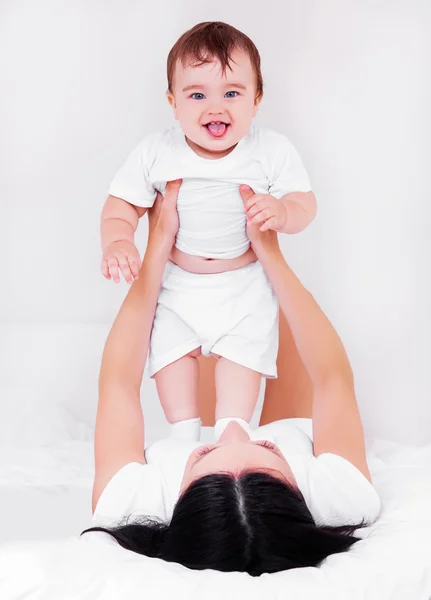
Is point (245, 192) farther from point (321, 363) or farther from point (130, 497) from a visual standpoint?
point (130, 497)

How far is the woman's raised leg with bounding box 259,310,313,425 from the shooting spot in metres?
1.93

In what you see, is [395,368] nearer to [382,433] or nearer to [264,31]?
[382,433]

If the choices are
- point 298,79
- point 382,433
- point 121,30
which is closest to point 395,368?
point 382,433

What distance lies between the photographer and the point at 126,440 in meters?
1.52

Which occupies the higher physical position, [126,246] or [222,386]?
[126,246]

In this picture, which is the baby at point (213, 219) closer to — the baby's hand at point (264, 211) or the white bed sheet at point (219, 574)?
the baby's hand at point (264, 211)

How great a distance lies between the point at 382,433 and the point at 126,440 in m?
0.93

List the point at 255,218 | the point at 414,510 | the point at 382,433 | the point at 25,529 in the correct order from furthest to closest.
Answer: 1. the point at 382,433
2. the point at 25,529
3. the point at 255,218
4. the point at 414,510

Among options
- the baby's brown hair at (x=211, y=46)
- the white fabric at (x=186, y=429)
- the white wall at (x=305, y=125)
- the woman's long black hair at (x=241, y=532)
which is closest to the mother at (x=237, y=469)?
the woman's long black hair at (x=241, y=532)

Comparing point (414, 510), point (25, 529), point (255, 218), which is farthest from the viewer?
point (25, 529)


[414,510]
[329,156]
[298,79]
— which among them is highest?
[298,79]

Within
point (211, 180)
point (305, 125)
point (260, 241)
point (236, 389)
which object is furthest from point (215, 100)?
point (305, 125)

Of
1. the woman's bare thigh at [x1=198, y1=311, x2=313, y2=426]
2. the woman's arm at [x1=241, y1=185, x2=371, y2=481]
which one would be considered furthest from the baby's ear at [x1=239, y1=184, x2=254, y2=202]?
the woman's bare thigh at [x1=198, y1=311, x2=313, y2=426]

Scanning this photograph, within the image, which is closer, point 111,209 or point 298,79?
point 111,209
